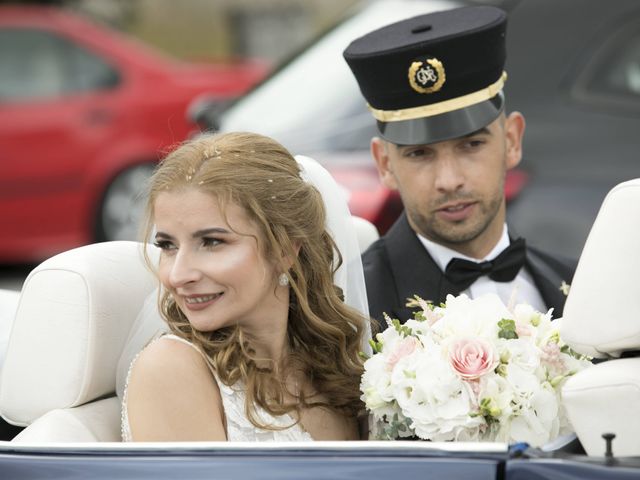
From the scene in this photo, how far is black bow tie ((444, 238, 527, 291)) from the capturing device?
3.35 m

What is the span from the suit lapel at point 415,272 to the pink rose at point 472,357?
2.52 feet

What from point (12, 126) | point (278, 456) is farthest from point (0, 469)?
point (12, 126)

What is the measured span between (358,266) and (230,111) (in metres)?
2.11

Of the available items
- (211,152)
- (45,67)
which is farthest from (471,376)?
(45,67)

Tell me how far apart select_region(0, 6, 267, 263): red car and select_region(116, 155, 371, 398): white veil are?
471cm

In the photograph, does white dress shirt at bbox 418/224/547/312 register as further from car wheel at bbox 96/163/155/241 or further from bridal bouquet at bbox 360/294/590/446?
car wheel at bbox 96/163/155/241

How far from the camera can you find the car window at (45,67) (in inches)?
315

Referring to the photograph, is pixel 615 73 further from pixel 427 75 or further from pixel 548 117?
pixel 427 75

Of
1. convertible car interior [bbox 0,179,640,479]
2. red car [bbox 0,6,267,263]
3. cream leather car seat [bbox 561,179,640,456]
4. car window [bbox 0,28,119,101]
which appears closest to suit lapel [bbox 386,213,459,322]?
convertible car interior [bbox 0,179,640,479]

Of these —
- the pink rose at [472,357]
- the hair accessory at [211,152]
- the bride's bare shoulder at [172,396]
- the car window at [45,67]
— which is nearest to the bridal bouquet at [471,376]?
the pink rose at [472,357]

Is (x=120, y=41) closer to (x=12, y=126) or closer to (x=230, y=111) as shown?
(x=12, y=126)

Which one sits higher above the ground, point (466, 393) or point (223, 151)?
point (223, 151)

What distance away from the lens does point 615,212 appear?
2.26 meters

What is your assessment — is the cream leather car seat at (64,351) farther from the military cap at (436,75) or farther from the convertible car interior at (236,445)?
the military cap at (436,75)
